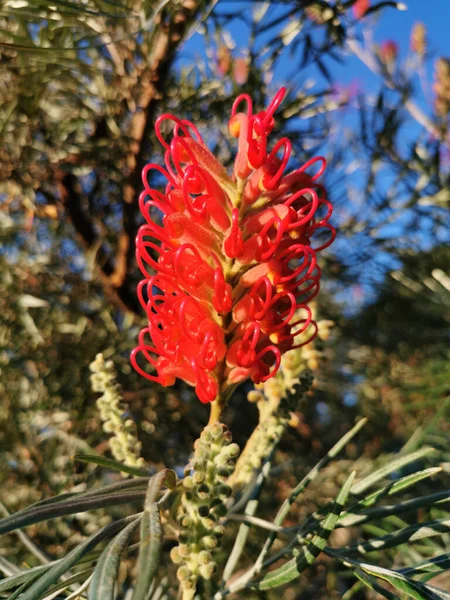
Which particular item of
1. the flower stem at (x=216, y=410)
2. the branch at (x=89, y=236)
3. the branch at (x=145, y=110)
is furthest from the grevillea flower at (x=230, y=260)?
the branch at (x=89, y=236)

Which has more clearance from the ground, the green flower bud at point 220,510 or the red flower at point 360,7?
the red flower at point 360,7

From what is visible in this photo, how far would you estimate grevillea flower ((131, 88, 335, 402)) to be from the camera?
0.46 meters

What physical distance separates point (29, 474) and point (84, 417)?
6.9 inches

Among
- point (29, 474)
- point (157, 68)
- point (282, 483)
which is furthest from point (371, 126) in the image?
point (29, 474)

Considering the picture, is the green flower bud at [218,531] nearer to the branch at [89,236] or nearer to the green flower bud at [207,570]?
the green flower bud at [207,570]

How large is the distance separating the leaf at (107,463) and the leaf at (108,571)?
0.28ft

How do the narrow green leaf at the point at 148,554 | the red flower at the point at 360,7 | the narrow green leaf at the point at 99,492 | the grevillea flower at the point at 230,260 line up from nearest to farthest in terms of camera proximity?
the narrow green leaf at the point at 148,554 < the narrow green leaf at the point at 99,492 < the grevillea flower at the point at 230,260 < the red flower at the point at 360,7

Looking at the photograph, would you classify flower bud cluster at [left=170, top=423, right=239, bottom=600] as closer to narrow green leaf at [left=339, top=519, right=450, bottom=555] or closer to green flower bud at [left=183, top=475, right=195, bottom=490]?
green flower bud at [left=183, top=475, right=195, bottom=490]

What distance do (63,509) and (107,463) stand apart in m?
0.10

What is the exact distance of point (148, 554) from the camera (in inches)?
9.7

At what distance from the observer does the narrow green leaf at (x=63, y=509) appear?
273 millimetres

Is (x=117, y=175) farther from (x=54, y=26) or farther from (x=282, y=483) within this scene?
(x=282, y=483)

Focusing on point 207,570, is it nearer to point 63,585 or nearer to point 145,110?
point 63,585

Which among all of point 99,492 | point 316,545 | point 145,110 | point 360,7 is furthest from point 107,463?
point 360,7
